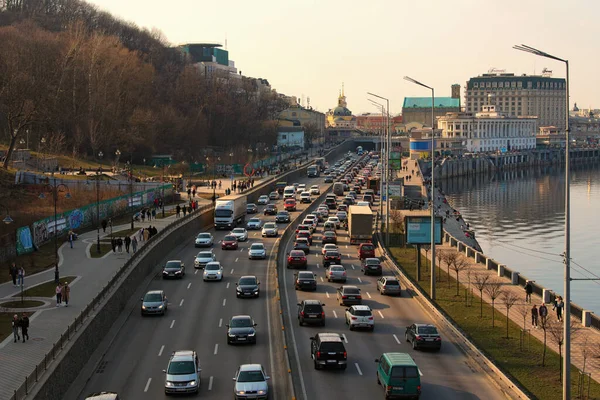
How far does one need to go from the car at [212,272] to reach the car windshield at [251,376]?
71.6 ft

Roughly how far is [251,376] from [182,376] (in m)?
2.48

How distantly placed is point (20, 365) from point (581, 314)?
83.6ft

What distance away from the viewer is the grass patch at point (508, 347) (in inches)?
1147

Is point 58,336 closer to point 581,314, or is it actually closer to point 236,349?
point 236,349

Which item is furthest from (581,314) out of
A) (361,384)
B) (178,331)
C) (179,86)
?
(179,86)

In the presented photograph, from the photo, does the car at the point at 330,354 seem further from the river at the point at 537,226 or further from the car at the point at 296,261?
the river at the point at 537,226

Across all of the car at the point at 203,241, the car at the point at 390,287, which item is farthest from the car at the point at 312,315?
the car at the point at 203,241

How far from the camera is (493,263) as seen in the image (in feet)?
181

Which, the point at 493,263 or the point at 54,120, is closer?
the point at 493,263

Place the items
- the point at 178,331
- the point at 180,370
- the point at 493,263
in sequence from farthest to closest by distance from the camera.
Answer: the point at 493,263 → the point at 178,331 → the point at 180,370

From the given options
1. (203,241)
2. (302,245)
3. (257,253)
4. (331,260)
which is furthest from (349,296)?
(203,241)

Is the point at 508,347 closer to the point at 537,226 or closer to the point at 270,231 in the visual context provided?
the point at 270,231

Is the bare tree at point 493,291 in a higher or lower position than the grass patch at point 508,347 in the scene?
higher

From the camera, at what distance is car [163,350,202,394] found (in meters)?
27.3
